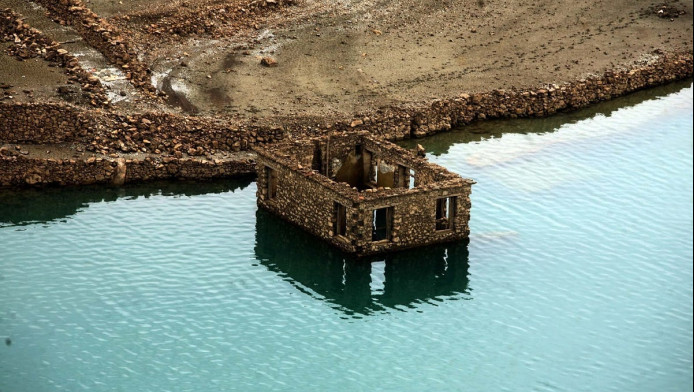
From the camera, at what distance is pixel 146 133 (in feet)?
209

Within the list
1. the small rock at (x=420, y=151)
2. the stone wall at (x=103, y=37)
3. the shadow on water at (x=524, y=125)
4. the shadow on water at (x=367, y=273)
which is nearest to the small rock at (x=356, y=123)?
the shadow on water at (x=524, y=125)

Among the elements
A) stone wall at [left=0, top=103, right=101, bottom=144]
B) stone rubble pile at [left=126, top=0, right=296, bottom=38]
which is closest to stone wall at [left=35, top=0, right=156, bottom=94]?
stone rubble pile at [left=126, top=0, right=296, bottom=38]

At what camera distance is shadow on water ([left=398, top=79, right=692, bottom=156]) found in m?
68.9

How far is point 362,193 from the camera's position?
5581 centimetres

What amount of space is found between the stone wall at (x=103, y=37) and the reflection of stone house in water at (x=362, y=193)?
31.8 feet

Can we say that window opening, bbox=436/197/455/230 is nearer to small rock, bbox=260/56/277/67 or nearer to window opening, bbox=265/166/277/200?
window opening, bbox=265/166/277/200

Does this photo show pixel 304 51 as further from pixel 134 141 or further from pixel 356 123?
pixel 134 141

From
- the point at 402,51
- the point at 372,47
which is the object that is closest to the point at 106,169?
the point at 372,47

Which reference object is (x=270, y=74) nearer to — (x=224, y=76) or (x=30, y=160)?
(x=224, y=76)

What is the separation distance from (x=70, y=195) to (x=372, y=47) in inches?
755

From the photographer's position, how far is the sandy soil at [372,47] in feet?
227

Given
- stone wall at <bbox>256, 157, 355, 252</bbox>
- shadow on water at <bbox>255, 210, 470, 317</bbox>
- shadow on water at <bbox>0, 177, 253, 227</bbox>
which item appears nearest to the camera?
shadow on water at <bbox>255, 210, 470, 317</bbox>

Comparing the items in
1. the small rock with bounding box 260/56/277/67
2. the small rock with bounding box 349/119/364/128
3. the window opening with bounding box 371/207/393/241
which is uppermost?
the small rock with bounding box 260/56/277/67

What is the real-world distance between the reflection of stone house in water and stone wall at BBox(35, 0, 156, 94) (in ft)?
31.8
